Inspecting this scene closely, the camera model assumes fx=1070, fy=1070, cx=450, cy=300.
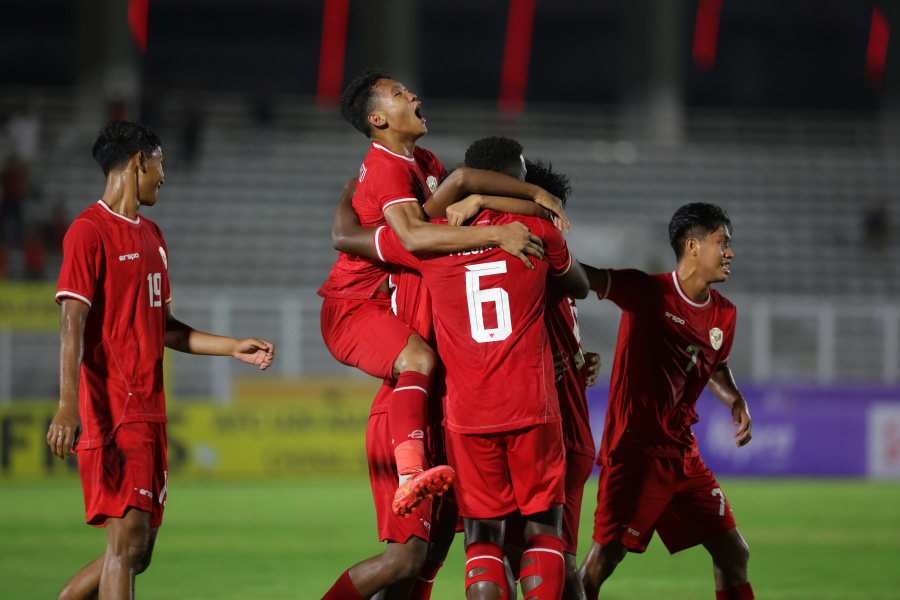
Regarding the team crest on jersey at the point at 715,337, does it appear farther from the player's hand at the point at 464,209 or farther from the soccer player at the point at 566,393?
the player's hand at the point at 464,209

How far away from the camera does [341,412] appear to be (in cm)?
1492

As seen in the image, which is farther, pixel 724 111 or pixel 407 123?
pixel 724 111

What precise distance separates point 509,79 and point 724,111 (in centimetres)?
651

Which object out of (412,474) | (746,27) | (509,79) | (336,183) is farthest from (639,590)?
(746,27)

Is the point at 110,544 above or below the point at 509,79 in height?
below

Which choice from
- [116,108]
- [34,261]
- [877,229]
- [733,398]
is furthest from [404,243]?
[877,229]

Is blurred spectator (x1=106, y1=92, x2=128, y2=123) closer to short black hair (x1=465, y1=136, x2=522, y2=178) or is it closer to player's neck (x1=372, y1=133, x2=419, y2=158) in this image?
player's neck (x1=372, y1=133, x2=419, y2=158)

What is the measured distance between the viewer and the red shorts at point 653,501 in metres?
5.22

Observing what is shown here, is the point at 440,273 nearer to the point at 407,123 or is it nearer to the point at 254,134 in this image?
the point at 407,123

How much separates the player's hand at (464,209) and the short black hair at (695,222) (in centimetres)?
142

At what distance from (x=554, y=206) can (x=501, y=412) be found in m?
0.88

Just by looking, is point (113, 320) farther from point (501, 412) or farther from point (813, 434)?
point (813, 434)

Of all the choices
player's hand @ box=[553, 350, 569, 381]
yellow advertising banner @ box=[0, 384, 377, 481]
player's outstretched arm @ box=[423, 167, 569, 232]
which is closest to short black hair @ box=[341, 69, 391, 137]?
player's outstretched arm @ box=[423, 167, 569, 232]

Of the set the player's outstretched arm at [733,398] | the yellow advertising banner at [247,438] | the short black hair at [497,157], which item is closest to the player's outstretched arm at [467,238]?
the short black hair at [497,157]
